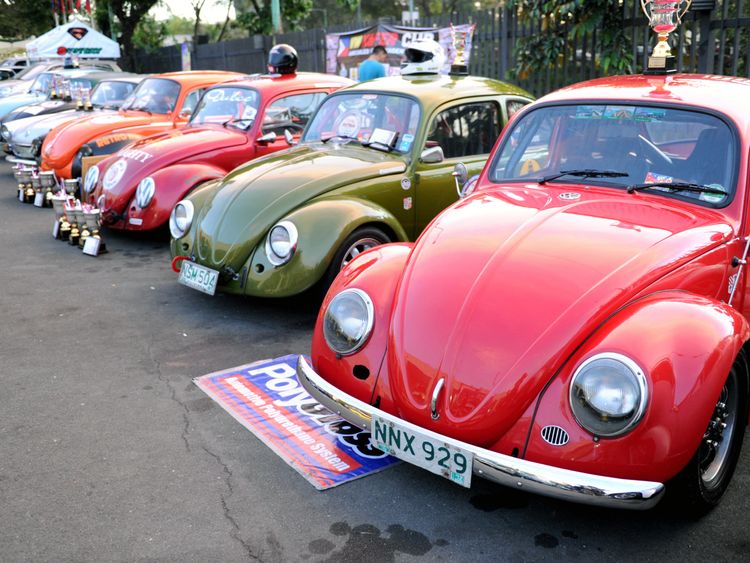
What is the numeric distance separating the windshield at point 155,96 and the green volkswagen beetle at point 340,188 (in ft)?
13.2

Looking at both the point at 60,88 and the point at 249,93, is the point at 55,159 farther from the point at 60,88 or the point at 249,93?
the point at 60,88

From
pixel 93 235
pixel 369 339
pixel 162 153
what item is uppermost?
pixel 162 153

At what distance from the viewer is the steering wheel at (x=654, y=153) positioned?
146 inches

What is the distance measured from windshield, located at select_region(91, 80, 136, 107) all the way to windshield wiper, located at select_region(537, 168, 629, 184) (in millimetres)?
9061

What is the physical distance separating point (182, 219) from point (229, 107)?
2.61 m

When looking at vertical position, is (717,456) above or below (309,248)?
below

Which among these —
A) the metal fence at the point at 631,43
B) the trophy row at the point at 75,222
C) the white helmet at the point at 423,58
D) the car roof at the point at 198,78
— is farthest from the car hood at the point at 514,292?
the car roof at the point at 198,78

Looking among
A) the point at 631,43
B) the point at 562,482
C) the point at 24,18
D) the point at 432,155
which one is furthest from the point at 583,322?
the point at 24,18

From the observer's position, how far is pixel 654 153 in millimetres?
3748

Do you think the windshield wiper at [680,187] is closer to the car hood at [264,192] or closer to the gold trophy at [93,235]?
the car hood at [264,192]

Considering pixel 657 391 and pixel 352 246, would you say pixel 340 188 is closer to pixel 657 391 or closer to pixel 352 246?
pixel 352 246

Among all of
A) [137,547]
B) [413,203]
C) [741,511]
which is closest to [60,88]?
[413,203]

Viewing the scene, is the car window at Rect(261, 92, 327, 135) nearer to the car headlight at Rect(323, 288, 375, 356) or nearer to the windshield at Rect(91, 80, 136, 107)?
the car headlight at Rect(323, 288, 375, 356)

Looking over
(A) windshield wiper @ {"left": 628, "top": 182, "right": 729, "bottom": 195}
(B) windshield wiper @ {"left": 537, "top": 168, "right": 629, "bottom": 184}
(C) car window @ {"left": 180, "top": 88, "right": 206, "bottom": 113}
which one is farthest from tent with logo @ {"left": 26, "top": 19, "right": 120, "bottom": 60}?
(A) windshield wiper @ {"left": 628, "top": 182, "right": 729, "bottom": 195}
